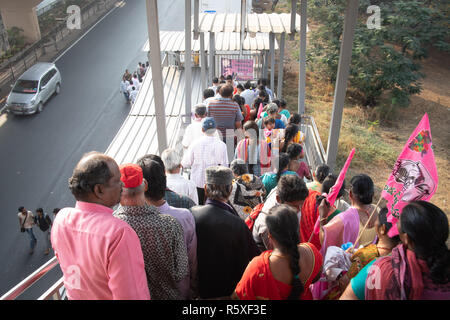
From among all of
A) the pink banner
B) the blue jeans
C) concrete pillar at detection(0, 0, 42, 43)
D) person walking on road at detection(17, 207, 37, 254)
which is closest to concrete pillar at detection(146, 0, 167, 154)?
person walking on road at detection(17, 207, 37, 254)

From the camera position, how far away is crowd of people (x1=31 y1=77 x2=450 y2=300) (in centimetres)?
191

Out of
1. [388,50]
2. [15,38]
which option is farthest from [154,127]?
[15,38]

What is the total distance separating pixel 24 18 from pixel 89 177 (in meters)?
21.3

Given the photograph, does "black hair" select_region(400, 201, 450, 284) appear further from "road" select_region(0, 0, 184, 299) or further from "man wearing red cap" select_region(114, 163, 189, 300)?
"road" select_region(0, 0, 184, 299)

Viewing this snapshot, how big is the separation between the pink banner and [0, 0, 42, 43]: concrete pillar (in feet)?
40.7

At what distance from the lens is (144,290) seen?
1.95 meters

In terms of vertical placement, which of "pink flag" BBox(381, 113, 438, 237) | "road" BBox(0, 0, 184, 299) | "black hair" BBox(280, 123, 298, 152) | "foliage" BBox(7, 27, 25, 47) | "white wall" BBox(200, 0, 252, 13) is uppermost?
"pink flag" BBox(381, 113, 438, 237)

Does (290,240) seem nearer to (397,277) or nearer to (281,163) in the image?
(397,277)

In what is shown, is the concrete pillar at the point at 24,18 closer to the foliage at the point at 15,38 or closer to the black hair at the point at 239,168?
the foliage at the point at 15,38

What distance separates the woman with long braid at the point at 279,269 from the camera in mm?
2209

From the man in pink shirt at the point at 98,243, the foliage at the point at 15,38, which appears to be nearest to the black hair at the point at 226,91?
the man in pink shirt at the point at 98,243

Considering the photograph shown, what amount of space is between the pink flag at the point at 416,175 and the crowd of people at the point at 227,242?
189mm

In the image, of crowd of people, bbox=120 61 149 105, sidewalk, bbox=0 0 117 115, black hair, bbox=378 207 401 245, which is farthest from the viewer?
sidewalk, bbox=0 0 117 115
